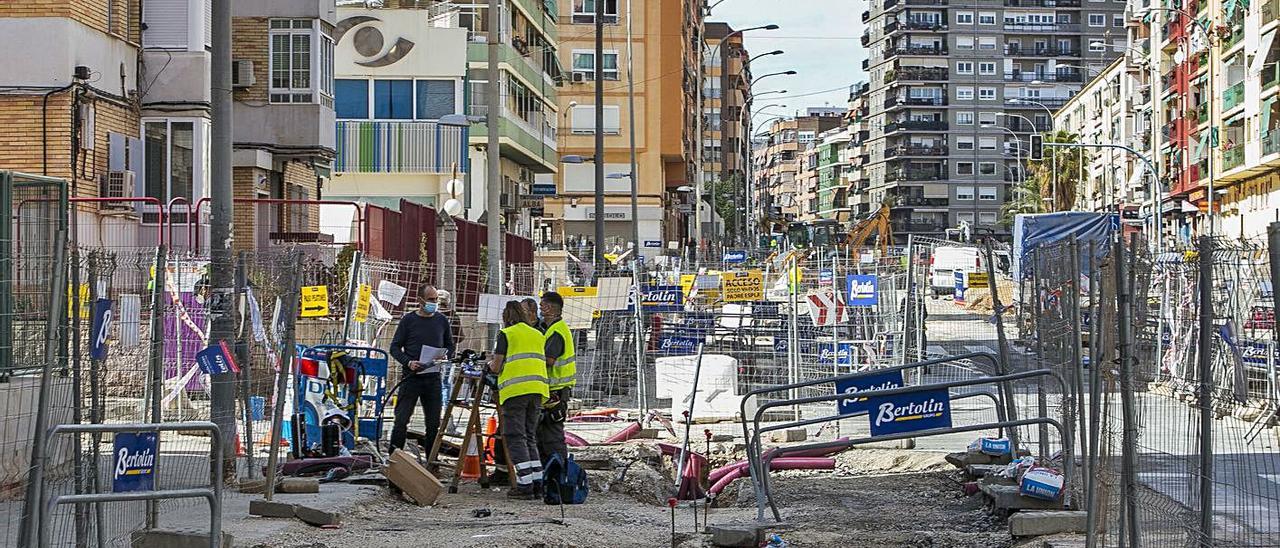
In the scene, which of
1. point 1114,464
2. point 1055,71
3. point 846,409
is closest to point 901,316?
point 846,409

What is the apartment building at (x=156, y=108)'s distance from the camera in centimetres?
2361

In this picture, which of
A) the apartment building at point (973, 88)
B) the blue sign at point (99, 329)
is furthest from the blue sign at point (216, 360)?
the apartment building at point (973, 88)

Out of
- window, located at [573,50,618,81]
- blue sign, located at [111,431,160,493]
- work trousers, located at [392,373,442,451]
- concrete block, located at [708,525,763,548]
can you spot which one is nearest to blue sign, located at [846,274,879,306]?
work trousers, located at [392,373,442,451]

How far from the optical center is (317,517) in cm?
1171

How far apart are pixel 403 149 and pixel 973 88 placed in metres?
125

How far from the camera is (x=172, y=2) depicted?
26.5 meters

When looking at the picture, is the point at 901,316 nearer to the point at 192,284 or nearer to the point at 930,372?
the point at 930,372

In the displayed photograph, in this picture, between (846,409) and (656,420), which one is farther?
(656,420)

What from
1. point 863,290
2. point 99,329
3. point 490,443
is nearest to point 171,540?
point 99,329

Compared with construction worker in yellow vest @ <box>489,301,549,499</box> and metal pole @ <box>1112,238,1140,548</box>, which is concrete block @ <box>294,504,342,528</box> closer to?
construction worker in yellow vest @ <box>489,301,549,499</box>

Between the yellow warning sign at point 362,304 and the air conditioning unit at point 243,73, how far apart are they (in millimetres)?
13028

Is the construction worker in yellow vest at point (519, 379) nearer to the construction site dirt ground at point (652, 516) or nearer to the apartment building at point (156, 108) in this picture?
the construction site dirt ground at point (652, 516)

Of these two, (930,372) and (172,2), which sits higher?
(172,2)

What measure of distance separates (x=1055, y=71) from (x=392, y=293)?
15448 centimetres
